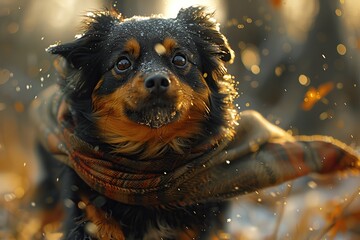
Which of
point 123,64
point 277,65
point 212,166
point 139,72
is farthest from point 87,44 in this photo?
point 277,65

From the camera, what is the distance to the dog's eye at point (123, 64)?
3.42 metres

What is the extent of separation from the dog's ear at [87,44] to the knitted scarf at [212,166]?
0.31 m

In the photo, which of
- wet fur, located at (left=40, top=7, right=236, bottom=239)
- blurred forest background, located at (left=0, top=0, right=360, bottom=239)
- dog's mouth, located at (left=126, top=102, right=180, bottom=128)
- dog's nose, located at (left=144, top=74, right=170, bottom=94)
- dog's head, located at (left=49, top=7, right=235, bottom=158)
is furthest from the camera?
blurred forest background, located at (left=0, top=0, right=360, bottom=239)

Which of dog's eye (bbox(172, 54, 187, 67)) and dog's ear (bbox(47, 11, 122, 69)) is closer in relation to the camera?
dog's eye (bbox(172, 54, 187, 67))

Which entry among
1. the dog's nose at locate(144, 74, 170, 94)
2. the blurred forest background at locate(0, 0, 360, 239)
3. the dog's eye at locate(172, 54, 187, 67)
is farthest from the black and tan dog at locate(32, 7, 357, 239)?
the blurred forest background at locate(0, 0, 360, 239)

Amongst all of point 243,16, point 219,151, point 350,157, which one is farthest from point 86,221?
point 243,16

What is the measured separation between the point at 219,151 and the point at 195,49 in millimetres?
578

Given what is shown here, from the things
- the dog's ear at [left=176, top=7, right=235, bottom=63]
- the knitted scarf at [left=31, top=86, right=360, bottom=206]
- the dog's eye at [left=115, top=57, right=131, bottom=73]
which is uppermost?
the dog's ear at [left=176, top=7, right=235, bottom=63]

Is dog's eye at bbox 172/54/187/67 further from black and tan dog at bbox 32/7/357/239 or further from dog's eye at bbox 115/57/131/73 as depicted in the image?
dog's eye at bbox 115/57/131/73

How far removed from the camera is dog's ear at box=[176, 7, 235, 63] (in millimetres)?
3627

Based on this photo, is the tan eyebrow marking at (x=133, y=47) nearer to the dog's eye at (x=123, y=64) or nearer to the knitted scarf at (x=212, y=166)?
the dog's eye at (x=123, y=64)

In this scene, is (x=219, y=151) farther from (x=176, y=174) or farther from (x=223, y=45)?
(x=223, y=45)

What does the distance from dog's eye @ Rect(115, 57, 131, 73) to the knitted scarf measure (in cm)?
46

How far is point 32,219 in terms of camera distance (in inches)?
190
